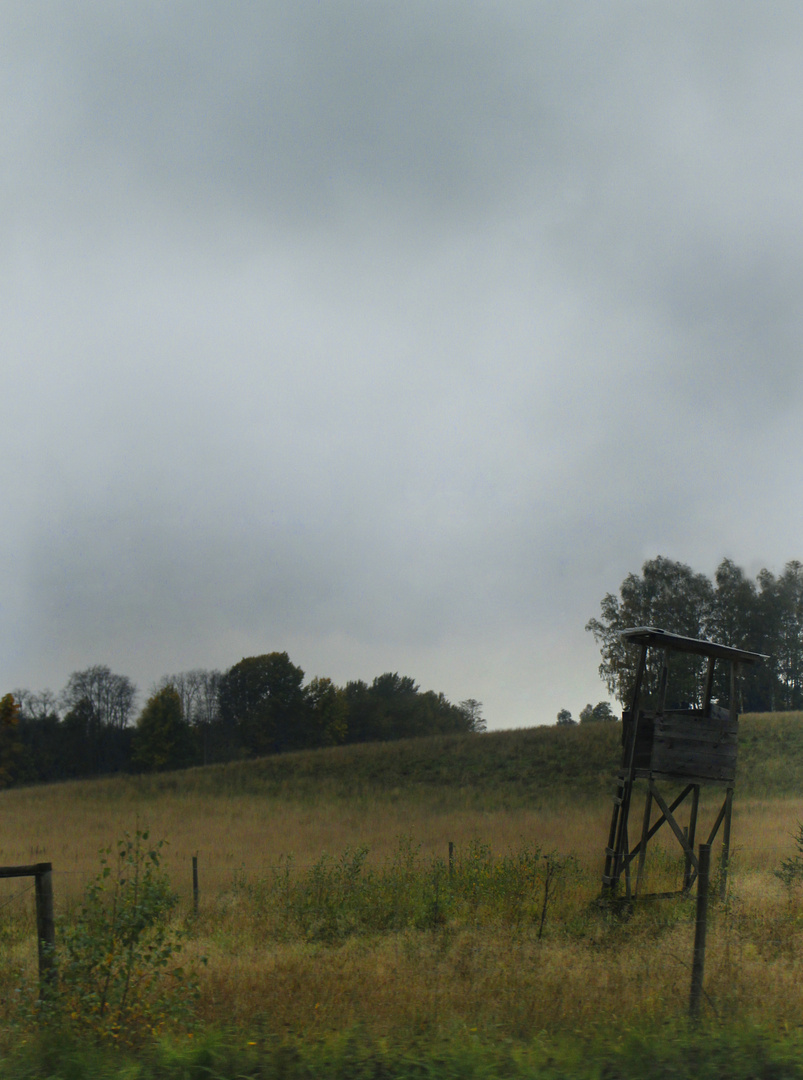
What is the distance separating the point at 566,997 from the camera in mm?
7602

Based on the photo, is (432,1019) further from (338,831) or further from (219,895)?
(338,831)

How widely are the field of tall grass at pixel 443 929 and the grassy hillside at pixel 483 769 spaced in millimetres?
4822

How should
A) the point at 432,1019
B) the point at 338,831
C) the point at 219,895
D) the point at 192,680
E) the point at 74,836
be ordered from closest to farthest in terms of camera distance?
the point at 432,1019, the point at 219,895, the point at 338,831, the point at 74,836, the point at 192,680

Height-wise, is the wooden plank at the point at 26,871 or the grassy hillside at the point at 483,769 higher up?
the wooden plank at the point at 26,871

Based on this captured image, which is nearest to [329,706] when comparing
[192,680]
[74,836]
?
[192,680]

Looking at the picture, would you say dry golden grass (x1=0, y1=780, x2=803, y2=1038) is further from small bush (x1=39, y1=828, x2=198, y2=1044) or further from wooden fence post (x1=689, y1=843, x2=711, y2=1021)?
small bush (x1=39, y1=828, x2=198, y2=1044)

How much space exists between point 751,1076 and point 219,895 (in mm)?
12213

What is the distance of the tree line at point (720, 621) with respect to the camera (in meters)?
58.2

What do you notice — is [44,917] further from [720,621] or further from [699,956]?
[720,621]

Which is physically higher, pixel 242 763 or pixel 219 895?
pixel 219 895

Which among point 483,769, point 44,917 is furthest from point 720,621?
point 44,917

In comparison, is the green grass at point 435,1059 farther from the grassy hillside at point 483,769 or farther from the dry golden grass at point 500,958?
the grassy hillside at point 483,769

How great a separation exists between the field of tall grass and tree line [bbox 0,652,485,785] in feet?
156

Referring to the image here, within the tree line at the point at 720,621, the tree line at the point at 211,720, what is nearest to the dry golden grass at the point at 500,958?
the tree line at the point at 720,621
